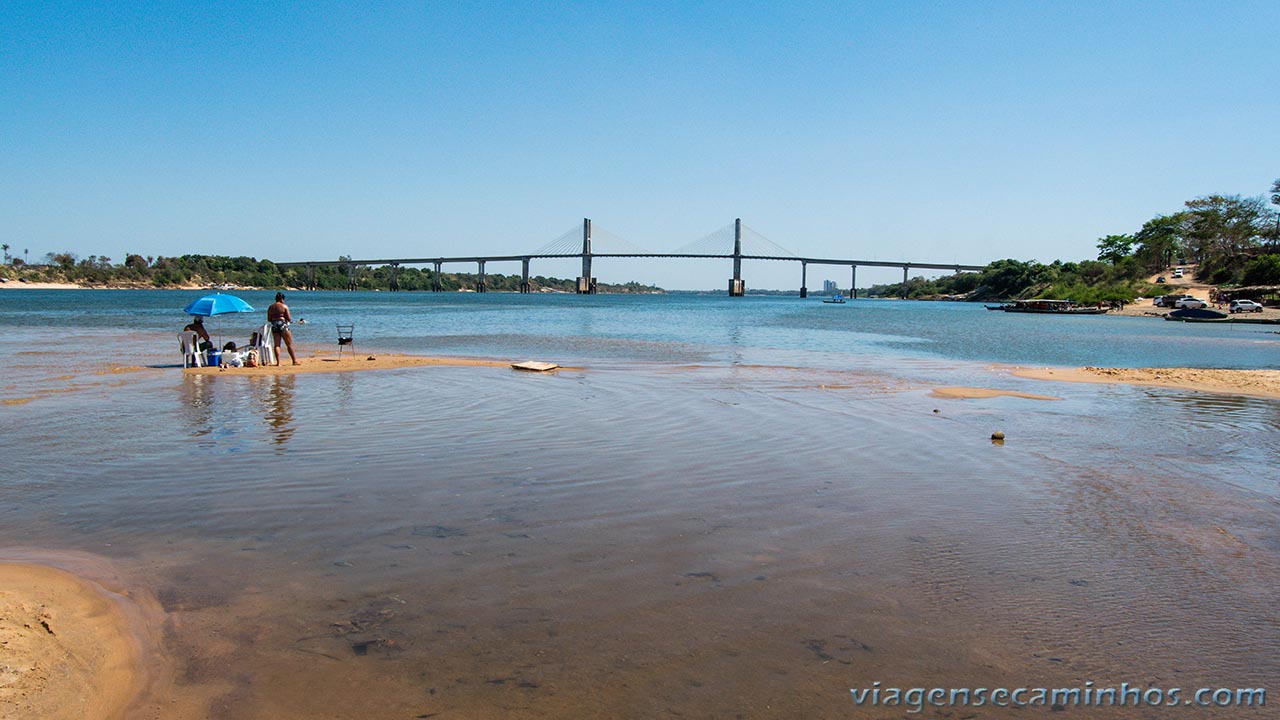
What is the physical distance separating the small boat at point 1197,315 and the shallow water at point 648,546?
6033 centimetres

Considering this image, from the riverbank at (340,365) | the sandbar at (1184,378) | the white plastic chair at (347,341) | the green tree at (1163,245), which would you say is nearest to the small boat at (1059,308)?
the green tree at (1163,245)

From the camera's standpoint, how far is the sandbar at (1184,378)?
17034mm

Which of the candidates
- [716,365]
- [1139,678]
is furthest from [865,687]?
[716,365]

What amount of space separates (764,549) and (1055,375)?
17508 mm

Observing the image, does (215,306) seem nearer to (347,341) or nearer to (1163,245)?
(347,341)

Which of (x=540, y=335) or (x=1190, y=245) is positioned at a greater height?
(x=1190, y=245)

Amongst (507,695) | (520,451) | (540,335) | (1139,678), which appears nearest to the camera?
(507,695)

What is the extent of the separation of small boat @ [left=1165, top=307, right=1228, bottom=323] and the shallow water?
60.3 metres

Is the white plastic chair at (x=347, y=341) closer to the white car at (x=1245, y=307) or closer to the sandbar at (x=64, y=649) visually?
the sandbar at (x=64, y=649)

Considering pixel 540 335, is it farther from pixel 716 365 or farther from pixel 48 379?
pixel 48 379

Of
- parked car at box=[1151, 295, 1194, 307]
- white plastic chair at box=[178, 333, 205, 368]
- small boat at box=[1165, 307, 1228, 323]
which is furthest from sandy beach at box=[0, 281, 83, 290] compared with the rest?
parked car at box=[1151, 295, 1194, 307]

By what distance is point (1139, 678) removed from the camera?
404cm

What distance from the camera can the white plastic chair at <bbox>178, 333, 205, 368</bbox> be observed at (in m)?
17.8

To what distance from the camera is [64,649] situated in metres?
4.09
